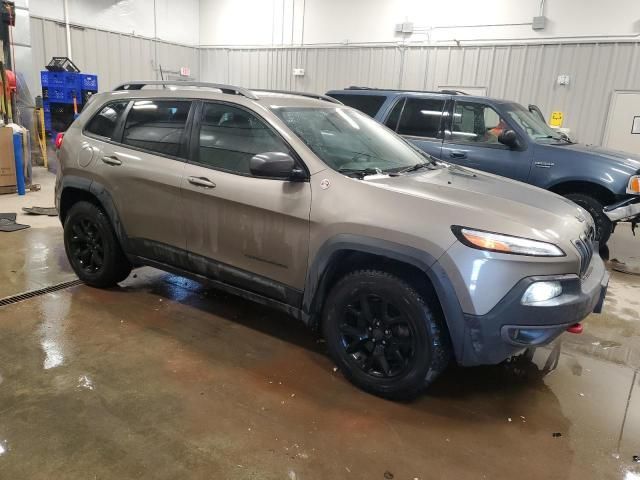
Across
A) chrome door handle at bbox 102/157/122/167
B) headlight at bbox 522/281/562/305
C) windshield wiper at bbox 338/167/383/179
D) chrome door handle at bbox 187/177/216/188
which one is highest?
windshield wiper at bbox 338/167/383/179

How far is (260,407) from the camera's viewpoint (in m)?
2.69

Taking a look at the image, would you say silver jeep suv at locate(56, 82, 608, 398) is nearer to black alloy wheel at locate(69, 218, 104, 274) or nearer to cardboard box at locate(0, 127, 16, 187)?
black alloy wheel at locate(69, 218, 104, 274)

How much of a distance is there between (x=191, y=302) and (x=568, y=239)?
2820 mm

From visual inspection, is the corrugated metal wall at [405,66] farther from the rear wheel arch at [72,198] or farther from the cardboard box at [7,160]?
the rear wheel arch at [72,198]

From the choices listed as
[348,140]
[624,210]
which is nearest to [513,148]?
[624,210]

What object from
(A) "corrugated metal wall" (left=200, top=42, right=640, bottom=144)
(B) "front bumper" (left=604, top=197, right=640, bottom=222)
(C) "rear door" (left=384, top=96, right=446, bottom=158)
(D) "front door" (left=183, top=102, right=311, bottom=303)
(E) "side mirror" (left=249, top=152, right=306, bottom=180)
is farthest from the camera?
(A) "corrugated metal wall" (left=200, top=42, right=640, bottom=144)

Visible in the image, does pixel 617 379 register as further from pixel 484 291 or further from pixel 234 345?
pixel 234 345

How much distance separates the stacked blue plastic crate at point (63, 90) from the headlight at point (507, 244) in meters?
9.98

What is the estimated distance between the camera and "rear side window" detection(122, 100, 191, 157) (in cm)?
348

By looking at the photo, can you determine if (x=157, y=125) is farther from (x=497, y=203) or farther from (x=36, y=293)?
(x=497, y=203)

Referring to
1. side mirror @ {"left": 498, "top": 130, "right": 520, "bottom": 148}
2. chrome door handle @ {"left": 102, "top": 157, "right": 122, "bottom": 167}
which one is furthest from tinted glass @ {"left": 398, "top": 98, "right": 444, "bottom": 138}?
chrome door handle @ {"left": 102, "top": 157, "right": 122, "bottom": 167}

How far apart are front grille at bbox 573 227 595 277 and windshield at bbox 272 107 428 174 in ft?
3.72

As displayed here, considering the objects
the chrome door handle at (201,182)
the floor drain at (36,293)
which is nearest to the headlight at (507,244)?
the chrome door handle at (201,182)

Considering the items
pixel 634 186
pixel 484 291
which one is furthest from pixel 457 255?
pixel 634 186
